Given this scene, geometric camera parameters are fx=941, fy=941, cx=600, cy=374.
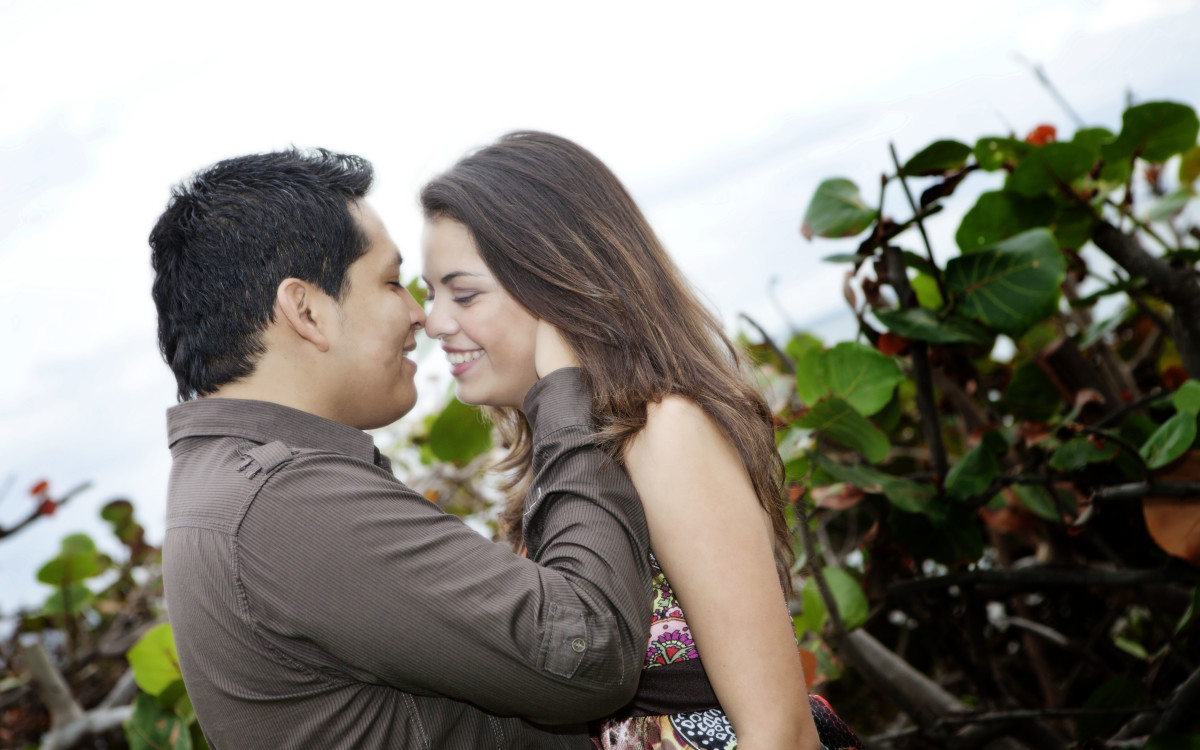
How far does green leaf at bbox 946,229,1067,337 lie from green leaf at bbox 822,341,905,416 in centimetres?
22

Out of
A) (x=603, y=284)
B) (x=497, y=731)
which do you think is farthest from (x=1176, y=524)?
(x=497, y=731)

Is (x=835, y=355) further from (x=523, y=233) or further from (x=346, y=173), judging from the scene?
(x=346, y=173)

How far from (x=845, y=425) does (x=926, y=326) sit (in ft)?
0.86

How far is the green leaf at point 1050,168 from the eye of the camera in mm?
1994

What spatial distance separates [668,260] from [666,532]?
0.61 metres

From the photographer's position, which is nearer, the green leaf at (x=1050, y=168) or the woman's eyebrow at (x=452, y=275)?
the woman's eyebrow at (x=452, y=275)

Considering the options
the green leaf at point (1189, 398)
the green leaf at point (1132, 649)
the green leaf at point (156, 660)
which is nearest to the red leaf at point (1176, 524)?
the green leaf at point (1189, 398)

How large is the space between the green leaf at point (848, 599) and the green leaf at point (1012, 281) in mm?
622

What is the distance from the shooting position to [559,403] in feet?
4.55

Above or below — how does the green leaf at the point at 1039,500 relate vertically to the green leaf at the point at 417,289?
below

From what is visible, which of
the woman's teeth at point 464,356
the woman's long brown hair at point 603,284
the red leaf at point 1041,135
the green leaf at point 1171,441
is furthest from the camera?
the red leaf at point 1041,135

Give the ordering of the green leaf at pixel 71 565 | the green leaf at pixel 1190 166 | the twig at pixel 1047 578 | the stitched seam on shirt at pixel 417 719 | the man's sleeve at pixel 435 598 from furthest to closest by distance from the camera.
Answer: the green leaf at pixel 1190 166, the green leaf at pixel 71 565, the twig at pixel 1047 578, the stitched seam on shirt at pixel 417 719, the man's sleeve at pixel 435 598

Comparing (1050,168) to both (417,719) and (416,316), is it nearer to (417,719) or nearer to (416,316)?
(416,316)

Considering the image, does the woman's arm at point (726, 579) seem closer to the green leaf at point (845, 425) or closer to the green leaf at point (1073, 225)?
the green leaf at point (845, 425)
